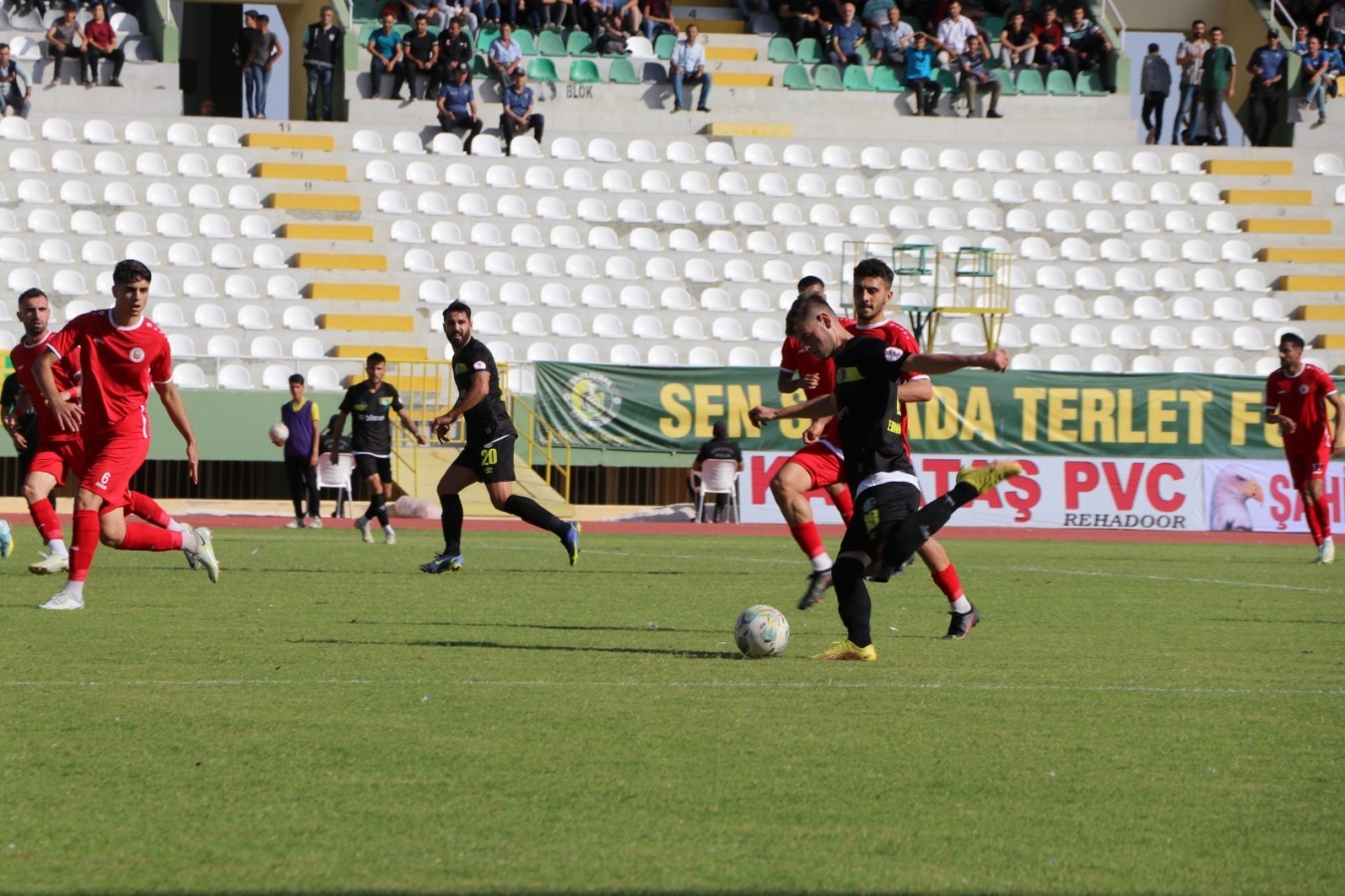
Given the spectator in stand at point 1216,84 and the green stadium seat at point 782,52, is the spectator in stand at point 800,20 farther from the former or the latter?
the spectator in stand at point 1216,84

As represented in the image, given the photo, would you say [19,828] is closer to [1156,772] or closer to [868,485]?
[1156,772]

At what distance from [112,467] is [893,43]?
27.8 m

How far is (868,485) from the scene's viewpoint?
8.90 meters

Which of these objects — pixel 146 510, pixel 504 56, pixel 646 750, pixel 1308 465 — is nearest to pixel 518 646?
pixel 646 750

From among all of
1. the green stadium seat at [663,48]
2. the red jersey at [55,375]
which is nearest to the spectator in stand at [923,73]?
the green stadium seat at [663,48]

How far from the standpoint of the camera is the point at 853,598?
29.0ft

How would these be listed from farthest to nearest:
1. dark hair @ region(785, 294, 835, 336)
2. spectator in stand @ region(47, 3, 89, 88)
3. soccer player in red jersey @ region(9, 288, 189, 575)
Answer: spectator in stand @ region(47, 3, 89, 88)
soccer player in red jersey @ region(9, 288, 189, 575)
dark hair @ region(785, 294, 835, 336)

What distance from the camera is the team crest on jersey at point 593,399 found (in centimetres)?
2659

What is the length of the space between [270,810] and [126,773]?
0.78 meters

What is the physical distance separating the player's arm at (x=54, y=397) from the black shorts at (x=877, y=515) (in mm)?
4715

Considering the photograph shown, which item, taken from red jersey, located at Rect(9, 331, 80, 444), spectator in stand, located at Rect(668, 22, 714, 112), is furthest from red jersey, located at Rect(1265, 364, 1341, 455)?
spectator in stand, located at Rect(668, 22, 714, 112)

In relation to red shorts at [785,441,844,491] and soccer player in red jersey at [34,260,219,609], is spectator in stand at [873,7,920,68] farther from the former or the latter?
soccer player in red jersey at [34,260,219,609]

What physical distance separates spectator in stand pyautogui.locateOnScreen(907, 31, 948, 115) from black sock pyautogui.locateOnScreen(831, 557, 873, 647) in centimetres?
2792

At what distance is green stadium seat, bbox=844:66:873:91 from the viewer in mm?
36281
